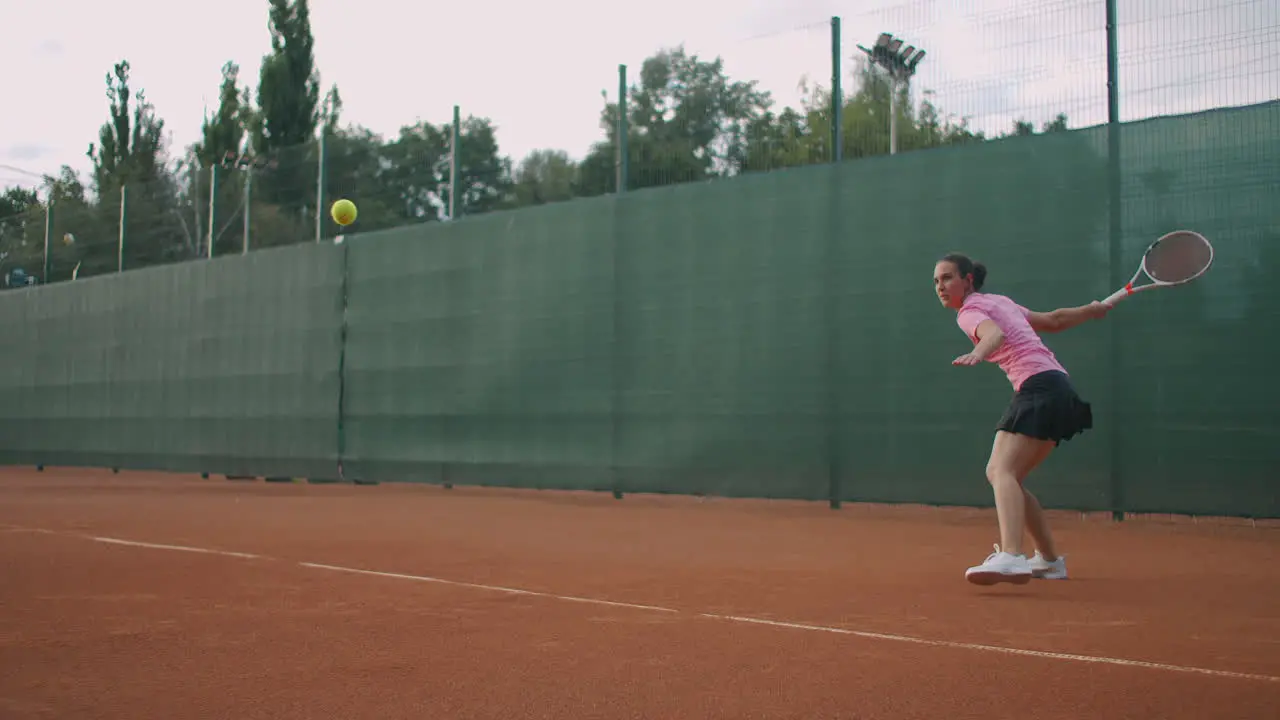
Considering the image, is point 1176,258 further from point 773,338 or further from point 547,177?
point 547,177

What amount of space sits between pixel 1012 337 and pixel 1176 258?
127cm

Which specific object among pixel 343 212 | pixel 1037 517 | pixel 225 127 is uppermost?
pixel 225 127

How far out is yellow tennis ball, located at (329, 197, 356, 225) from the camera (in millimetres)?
13062

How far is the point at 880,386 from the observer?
28.6 feet

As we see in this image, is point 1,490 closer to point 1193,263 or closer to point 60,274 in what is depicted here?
point 60,274

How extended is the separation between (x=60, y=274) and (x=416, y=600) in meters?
15.7

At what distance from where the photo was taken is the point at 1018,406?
16.1 feet

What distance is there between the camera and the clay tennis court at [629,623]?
9.64ft

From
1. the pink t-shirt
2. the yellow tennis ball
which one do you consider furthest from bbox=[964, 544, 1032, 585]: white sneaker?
the yellow tennis ball

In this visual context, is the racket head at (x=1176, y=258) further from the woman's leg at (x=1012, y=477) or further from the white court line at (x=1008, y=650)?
the white court line at (x=1008, y=650)

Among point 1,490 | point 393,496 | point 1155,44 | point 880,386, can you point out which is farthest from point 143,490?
point 1155,44

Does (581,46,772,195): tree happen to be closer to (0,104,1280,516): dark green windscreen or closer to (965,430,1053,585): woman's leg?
(0,104,1280,516): dark green windscreen

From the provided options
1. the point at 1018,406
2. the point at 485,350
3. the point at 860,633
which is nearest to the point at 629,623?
the point at 860,633

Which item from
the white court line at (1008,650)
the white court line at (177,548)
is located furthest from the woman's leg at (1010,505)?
the white court line at (177,548)
